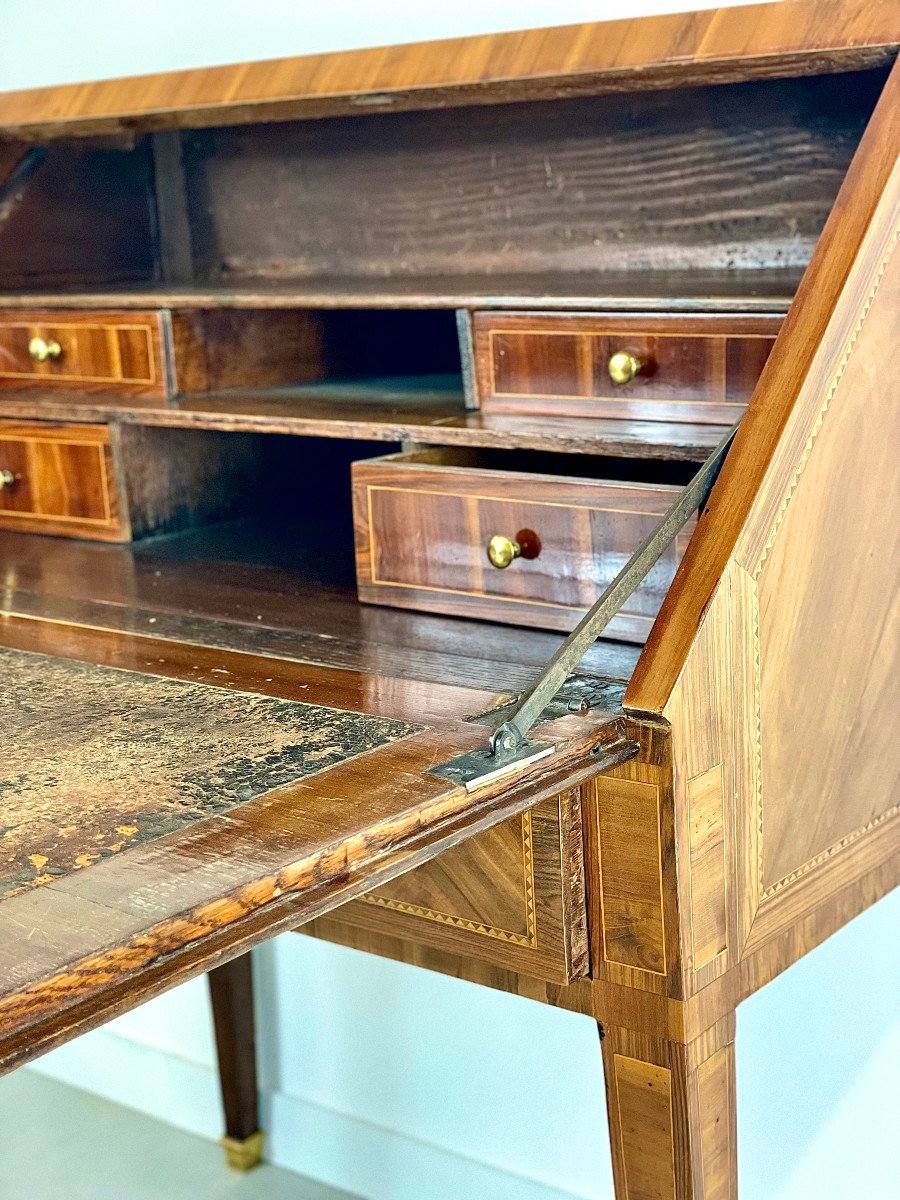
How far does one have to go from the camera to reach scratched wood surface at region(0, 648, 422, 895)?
89cm

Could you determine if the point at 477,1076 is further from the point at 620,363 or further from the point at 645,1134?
the point at 620,363

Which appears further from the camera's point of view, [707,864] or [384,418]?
[384,418]

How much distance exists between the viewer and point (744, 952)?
3.91 ft

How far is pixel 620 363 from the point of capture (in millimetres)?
1371

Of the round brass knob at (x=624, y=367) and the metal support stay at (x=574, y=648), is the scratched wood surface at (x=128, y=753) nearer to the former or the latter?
the metal support stay at (x=574, y=648)

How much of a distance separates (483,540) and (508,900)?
0.35 meters

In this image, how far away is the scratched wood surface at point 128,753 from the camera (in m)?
0.89

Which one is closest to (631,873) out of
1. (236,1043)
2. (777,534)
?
(777,534)

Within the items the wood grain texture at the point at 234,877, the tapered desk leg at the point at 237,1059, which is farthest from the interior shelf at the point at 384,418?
the tapered desk leg at the point at 237,1059

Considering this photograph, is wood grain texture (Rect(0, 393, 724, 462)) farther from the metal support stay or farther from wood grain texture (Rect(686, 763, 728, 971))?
wood grain texture (Rect(686, 763, 728, 971))

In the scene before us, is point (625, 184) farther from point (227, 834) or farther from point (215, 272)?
point (227, 834)

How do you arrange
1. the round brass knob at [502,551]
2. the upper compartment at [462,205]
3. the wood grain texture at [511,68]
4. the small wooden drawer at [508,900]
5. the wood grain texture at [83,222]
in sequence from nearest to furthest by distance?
the small wooden drawer at [508,900]
the wood grain texture at [511,68]
the round brass knob at [502,551]
the upper compartment at [462,205]
the wood grain texture at [83,222]

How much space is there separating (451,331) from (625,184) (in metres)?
0.34

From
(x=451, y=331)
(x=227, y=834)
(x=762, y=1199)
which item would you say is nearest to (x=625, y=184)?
(x=451, y=331)
